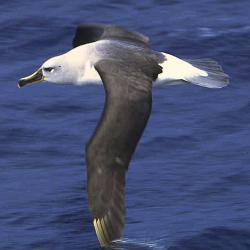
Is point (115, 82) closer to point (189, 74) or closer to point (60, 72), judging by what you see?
point (60, 72)

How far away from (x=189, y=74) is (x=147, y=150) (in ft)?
7.30

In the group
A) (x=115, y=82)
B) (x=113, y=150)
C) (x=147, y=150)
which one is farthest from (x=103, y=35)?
(x=113, y=150)

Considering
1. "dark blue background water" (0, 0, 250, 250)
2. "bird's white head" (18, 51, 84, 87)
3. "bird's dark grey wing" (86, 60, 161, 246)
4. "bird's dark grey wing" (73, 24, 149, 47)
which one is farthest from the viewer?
"bird's dark grey wing" (73, 24, 149, 47)

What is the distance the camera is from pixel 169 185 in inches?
598

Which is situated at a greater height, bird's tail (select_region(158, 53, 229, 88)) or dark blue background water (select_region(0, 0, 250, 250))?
bird's tail (select_region(158, 53, 229, 88))

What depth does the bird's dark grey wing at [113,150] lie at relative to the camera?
11977 mm

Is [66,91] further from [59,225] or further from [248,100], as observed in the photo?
[59,225]

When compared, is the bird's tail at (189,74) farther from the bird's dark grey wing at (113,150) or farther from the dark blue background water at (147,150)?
the dark blue background water at (147,150)

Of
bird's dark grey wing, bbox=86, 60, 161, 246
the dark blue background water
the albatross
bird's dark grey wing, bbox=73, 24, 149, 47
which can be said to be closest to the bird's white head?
the albatross

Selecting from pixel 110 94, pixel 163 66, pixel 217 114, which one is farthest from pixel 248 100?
pixel 110 94

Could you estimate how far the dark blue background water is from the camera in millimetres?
14320

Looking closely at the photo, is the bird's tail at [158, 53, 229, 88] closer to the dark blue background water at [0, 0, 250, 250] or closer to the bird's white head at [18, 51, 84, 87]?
the bird's white head at [18, 51, 84, 87]

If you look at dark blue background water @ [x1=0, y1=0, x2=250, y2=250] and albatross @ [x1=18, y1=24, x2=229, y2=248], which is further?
dark blue background water @ [x1=0, y1=0, x2=250, y2=250]

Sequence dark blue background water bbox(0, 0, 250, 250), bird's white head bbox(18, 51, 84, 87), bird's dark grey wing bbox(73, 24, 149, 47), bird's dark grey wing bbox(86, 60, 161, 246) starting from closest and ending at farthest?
1. bird's dark grey wing bbox(86, 60, 161, 246)
2. bird's white head bbox(18, 51, 84, 87)
3. dark blue background water bbox(0, 0, 250, 250)
4. bird's dark grey wing bbox(73, 24, 149, 47)
